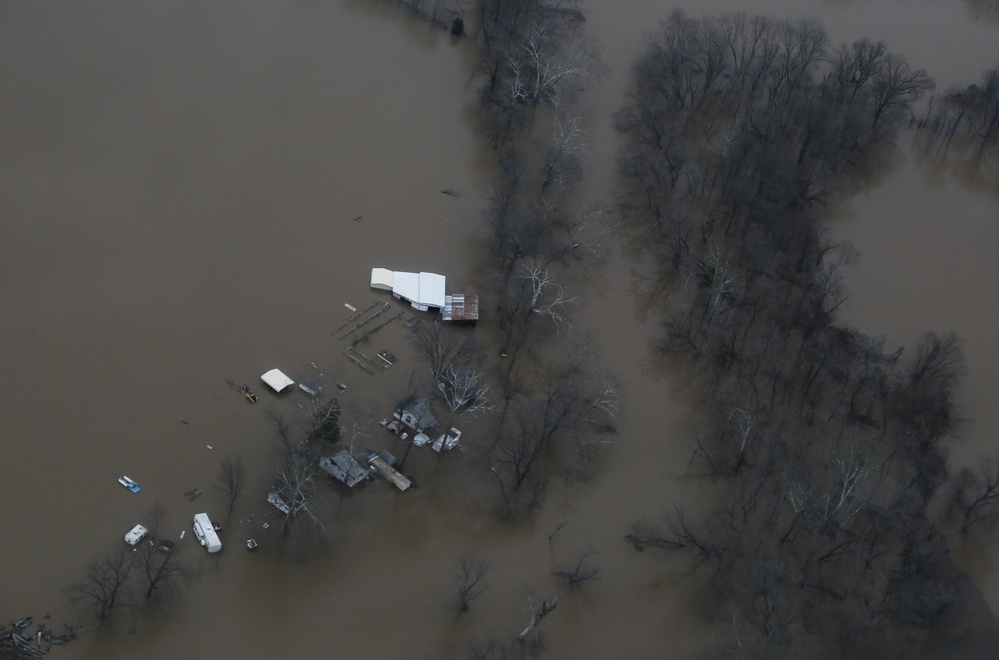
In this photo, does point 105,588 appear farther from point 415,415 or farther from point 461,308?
point 461,308

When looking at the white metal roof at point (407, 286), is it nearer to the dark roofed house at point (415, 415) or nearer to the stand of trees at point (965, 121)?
the dark roofed house at point (415, 415)

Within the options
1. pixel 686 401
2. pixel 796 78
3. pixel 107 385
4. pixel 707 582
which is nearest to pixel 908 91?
pixel 796 78

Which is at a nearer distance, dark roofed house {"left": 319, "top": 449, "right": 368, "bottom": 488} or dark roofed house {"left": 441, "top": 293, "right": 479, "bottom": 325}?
dark roofed house {"left": 319, "top": 449, "right": 368, "bottom": 488}

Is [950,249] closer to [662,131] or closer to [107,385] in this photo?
[662,131]

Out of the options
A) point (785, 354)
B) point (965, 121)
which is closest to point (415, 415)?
point (785, 354)

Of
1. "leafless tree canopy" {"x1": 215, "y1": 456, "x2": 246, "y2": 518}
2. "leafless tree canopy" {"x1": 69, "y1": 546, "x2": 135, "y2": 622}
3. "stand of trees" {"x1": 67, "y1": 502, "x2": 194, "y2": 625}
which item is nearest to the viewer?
"leafless tree canopy" {"x1": 69, "y1": 546, "x2": 135, "y2": 622}

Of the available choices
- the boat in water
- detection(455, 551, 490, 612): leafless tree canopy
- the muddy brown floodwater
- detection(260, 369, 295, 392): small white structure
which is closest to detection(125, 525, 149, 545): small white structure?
the muddy brown floodwater

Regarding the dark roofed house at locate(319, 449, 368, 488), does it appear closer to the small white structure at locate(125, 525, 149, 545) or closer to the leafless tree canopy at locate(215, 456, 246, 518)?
the leafless tree canopy at locate(215, 456, 246, 518)
